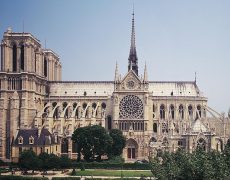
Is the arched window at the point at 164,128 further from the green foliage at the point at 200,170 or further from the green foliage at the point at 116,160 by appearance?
the green foliage at the point at 200,170

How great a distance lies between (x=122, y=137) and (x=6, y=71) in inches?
1434

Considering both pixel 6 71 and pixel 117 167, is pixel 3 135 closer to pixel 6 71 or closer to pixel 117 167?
pixel 6 71

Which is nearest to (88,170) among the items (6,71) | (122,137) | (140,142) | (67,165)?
(67,165)

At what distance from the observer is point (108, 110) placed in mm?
134750

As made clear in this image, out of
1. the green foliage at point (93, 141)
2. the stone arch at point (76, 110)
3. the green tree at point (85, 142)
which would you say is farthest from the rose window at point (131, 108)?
the green tree at point (85, 142)

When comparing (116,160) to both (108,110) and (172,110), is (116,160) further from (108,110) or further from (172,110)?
(172,110)

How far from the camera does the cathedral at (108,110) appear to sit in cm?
12283

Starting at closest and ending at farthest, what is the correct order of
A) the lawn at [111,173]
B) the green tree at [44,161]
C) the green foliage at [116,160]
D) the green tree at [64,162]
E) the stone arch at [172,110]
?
the lawn at [111,173] < the green tree at [44,161] < the green tree at [64,162] < the green foliage at [116,160] < the stone arch at [172,110]

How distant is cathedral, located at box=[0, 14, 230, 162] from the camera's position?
123 metres

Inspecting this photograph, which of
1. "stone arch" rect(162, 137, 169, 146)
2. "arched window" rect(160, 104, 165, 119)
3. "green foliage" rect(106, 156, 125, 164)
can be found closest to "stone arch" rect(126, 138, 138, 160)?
"stone arch" rect(162, 137, 169, 146)

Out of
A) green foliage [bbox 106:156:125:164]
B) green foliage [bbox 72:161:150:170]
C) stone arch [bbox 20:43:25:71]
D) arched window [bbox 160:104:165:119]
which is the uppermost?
stone arch [bbox 20:43:25:71]

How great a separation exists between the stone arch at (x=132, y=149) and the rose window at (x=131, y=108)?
6496 mm

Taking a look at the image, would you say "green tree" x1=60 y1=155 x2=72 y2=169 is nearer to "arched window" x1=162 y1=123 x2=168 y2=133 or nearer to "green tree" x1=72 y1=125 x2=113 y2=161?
"green tree" x1=72 y1=125 x2=113 y2=161

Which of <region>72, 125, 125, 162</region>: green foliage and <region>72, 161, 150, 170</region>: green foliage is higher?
<region>72, 125, 125, 162</region>: green foliage
